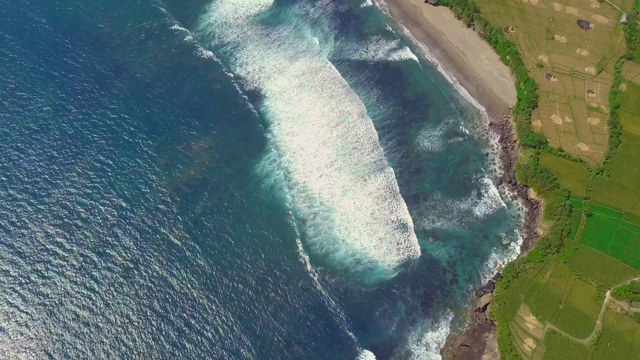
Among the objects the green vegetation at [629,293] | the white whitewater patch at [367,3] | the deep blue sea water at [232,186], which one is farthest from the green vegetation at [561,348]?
the white whitewater patch at [367,3]

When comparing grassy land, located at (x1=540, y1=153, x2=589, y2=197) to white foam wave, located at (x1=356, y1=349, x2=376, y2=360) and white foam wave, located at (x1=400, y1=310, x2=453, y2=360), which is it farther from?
white foam wave, located at (x1=356, y1=349, x2=376, y2=360)

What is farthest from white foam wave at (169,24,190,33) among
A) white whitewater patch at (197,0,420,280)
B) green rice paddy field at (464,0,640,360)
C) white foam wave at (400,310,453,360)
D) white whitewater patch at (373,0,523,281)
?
white foam wave at (400,310,453,360)

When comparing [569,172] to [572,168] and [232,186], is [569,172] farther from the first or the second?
[232,186]

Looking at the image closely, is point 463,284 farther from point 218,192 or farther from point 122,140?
point 122,140

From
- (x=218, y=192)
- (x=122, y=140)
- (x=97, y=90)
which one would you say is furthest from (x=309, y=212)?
(x=97, y=90)

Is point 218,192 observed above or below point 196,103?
below

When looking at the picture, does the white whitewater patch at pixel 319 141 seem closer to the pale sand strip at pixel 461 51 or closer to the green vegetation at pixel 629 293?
the pale sand strip at pixel 461 51
